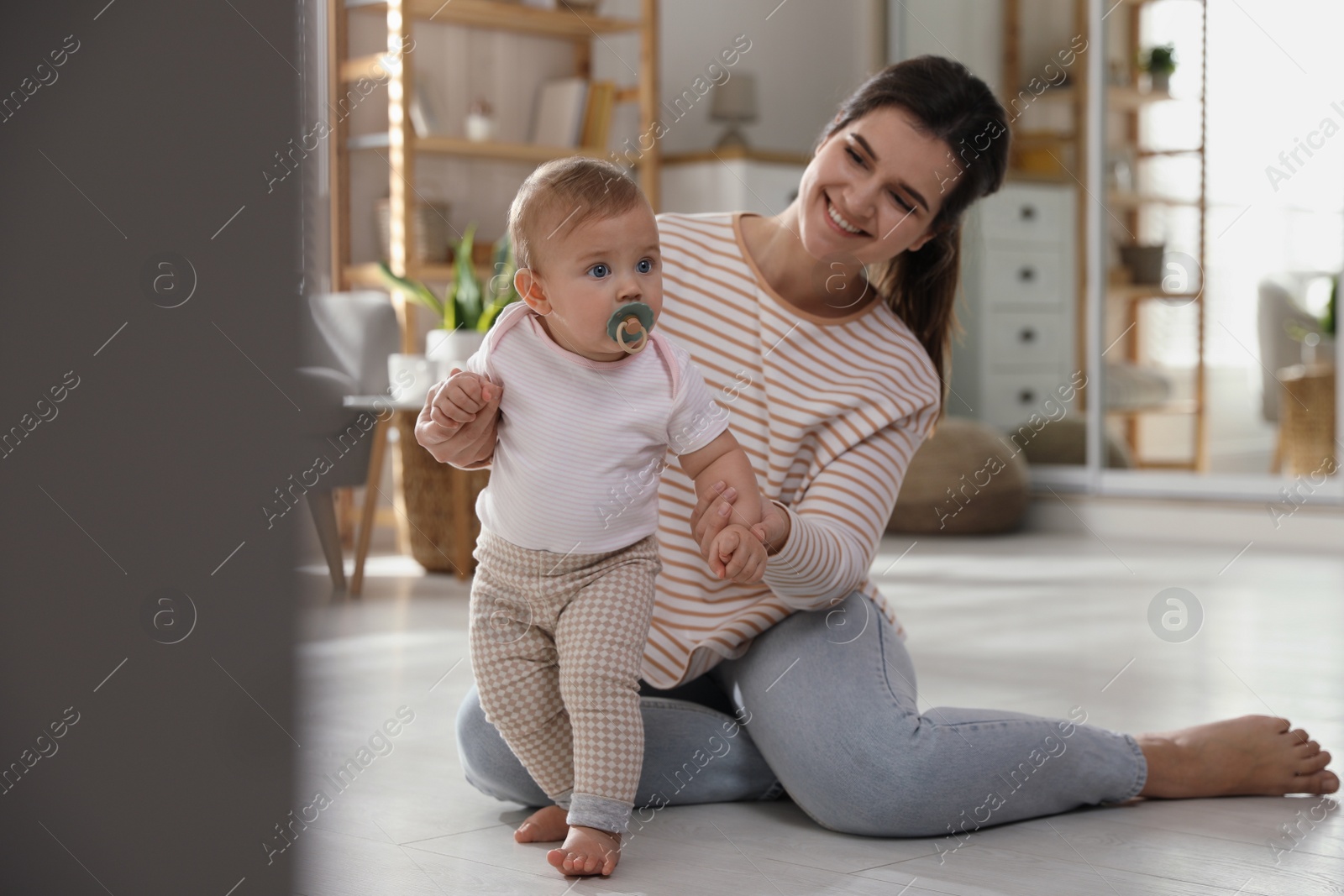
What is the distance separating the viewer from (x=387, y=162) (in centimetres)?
416

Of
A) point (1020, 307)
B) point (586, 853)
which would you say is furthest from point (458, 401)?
point (1020, 307)

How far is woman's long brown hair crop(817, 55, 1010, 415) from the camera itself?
4.53 ft

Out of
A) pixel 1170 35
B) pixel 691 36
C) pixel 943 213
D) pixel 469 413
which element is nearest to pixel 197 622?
pixel 469 413

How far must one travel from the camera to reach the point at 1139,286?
4.42 meters

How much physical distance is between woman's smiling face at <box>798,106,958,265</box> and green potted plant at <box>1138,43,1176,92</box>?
3.28m

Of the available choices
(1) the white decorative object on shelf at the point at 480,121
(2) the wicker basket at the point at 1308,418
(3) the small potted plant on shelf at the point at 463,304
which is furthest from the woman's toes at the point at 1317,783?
(1) the white decorative object on shelf at the point at 480,121

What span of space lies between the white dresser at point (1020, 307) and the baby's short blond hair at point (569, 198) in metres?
3.66

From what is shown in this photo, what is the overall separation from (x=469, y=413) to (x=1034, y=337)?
4.00 meters

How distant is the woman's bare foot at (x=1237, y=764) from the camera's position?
1.43 meters

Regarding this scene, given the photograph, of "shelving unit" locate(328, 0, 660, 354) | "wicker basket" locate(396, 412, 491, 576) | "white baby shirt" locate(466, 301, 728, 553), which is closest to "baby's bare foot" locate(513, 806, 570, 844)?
"white baby shirt" locate(466, 301, 728, 553)

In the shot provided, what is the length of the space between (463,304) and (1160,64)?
2317 millimetres

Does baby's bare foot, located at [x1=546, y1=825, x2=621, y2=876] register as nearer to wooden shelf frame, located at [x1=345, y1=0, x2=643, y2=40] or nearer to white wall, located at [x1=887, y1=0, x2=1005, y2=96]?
wooden shelf frame, located at [x1=345, y1=0, x2=643, y2=40]

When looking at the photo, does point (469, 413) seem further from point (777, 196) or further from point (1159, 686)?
point (777, 196)

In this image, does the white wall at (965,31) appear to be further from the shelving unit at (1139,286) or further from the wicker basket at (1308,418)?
the wicker basket at (1308,418)
